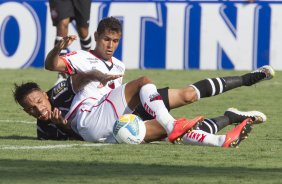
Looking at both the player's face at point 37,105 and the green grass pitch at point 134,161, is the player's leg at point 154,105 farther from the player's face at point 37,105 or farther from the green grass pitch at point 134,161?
the player's face at point 37,105

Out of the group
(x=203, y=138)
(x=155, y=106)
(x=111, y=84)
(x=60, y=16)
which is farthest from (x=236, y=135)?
(x=60, y=16)

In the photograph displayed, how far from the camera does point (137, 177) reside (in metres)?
7.69

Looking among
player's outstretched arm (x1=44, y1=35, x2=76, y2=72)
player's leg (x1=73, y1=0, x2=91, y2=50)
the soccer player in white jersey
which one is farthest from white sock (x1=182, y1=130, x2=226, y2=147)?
player's leg (x1=73, y1=0, x2=91, y2=50)

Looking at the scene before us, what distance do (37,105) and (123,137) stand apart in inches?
32.3

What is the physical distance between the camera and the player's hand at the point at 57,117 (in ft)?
31.9

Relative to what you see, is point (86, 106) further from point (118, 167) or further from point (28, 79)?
point (28, 79)

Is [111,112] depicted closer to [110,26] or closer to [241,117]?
[110,26]

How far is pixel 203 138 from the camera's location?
954cm

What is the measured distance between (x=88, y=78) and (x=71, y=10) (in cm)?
650

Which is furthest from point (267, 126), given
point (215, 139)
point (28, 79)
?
point (28, 79)

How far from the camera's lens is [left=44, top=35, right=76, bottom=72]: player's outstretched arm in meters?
9.59

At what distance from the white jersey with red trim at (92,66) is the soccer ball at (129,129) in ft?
1.88

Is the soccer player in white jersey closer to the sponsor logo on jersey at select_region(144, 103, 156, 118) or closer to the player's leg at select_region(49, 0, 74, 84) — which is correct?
the sponsor logo on jersey at select_region(144, 103, 156, 118)

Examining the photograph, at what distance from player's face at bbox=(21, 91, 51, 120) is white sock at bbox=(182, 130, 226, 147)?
1.24 meters
